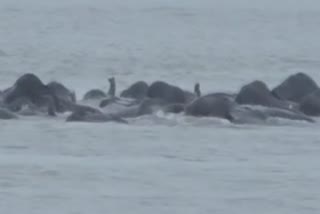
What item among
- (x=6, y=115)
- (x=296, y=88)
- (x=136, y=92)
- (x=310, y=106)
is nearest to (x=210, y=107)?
(x=310, y=106)

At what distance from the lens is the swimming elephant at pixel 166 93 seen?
27906 millimetres

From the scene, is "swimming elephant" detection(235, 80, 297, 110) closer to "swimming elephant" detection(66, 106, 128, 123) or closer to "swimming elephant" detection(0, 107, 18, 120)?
"swimming elephant" detection(66, 106, 128, 123)

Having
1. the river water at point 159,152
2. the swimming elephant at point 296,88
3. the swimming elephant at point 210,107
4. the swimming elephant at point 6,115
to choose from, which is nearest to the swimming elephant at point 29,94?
the swimming elephant at point 6,115

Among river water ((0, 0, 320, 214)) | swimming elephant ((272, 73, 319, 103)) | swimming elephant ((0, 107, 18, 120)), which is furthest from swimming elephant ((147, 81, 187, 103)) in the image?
swimming elephant ((0, 107, 18, 120))

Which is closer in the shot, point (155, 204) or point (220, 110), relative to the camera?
point (155, 204)

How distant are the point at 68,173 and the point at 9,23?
41897mm

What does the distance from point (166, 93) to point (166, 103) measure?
0.70 m

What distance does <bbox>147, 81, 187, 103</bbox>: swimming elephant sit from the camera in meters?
27.9

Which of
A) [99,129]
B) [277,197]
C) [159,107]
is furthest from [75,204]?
[159,107]

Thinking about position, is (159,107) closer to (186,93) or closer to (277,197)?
(186,93)

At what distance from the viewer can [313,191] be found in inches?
775

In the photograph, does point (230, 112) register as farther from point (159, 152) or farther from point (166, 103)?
point (159, 152)

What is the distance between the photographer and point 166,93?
28.2 metres

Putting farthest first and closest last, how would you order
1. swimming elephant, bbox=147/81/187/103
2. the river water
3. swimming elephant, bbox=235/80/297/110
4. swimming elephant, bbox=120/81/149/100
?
1. swimming elephant, bbox=120/81/149/100
2. swimming elephant, bbox=235/80/297/110
3. swimming elephant, bbox=147/81/187/103
4. the river water
